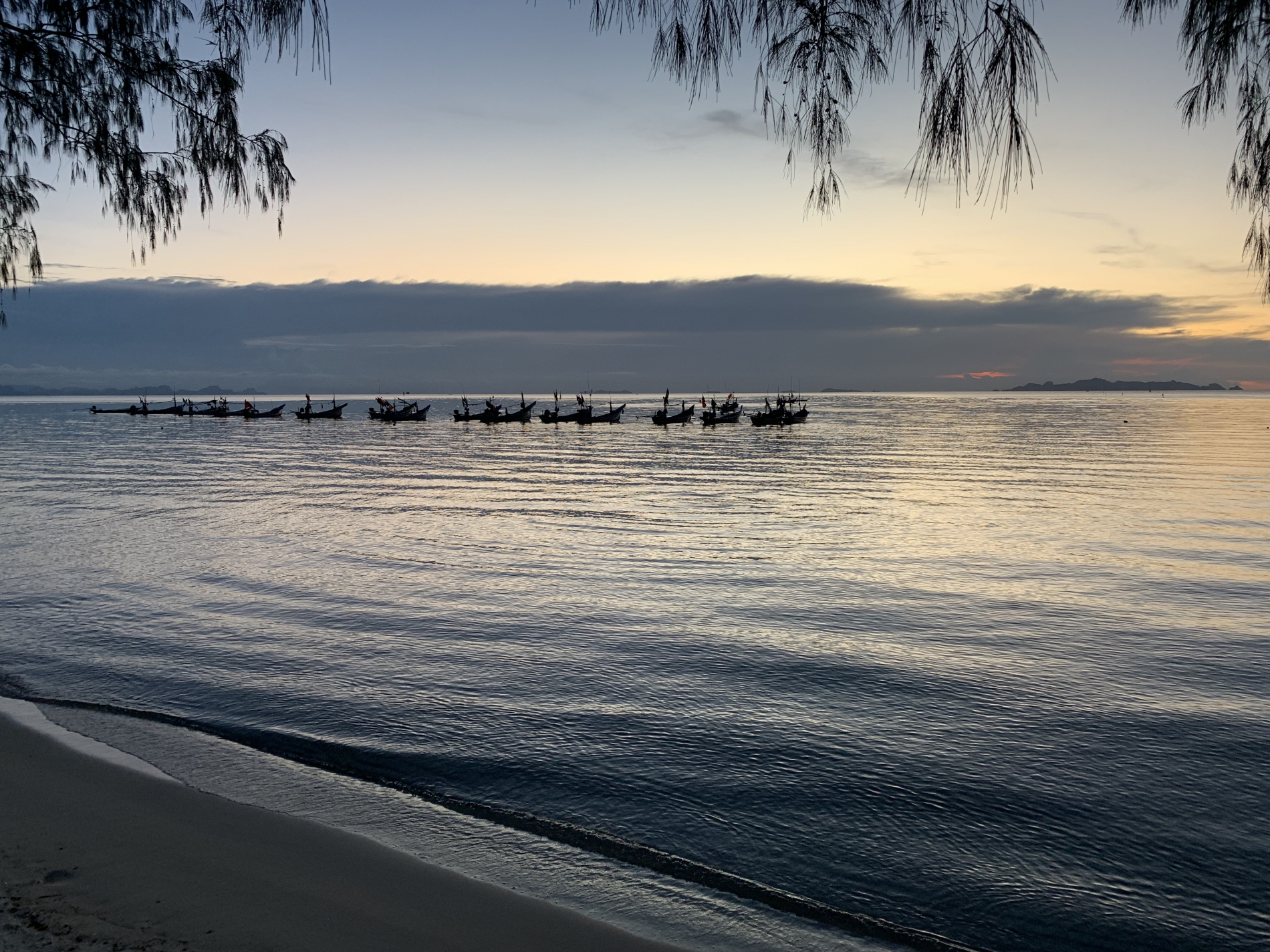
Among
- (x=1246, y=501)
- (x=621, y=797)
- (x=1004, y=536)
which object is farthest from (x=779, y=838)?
(x=1246, y=501)

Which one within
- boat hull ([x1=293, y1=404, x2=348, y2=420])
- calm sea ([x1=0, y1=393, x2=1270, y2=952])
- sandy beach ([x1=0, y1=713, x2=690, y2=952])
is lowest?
calm sea ([x1=0, y1=393, x2=1270, y2=952])

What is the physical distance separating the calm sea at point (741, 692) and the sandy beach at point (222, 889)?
15.8 inches

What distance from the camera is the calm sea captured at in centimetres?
515

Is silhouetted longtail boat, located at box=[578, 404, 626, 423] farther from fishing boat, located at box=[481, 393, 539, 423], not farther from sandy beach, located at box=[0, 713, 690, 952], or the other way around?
sandy beach, located at box=[0, 713, 690, 952]

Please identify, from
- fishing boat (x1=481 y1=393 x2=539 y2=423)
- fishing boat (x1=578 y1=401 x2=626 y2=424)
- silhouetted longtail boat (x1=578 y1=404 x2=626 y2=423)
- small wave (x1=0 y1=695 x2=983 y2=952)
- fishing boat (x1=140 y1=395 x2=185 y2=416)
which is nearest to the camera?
small wave (x1=0 y1=695 x2=983 y2=952)

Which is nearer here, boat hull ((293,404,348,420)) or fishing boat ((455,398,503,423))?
fishing boat ((455,398,503,423))

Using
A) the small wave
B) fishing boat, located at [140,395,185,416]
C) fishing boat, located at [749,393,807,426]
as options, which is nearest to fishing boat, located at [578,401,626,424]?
fishing boat, located at [749,393,807,426]

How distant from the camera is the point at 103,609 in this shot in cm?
1216

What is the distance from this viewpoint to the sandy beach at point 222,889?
4.00 metres

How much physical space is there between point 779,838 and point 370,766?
11.1 feet

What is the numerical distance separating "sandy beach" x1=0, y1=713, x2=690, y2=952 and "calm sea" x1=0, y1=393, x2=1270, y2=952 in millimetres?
400

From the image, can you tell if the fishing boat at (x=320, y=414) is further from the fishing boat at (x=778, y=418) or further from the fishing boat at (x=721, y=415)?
the fishing boat at (x=778, y=418)

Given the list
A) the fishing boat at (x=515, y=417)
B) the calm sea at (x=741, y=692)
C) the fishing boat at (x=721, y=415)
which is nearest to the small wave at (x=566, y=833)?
the calm sea at (x=741, y=692)

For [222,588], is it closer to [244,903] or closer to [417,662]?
[417,662]
